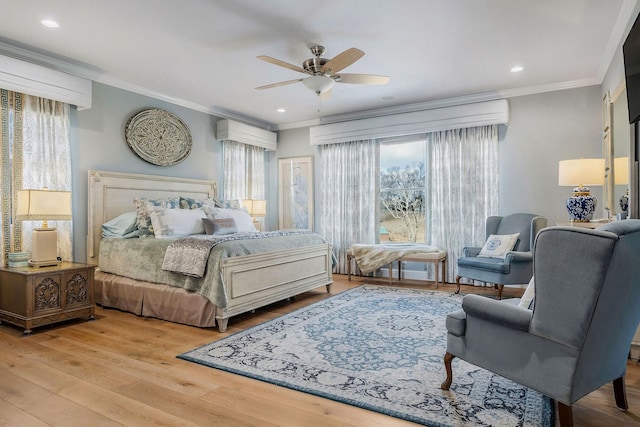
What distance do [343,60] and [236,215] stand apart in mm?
2306

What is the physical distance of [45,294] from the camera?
3293mm

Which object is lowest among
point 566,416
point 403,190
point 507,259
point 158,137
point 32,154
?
point 566,416

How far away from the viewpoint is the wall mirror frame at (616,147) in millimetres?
3172

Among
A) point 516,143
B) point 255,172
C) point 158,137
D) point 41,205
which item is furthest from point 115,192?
point 516,143

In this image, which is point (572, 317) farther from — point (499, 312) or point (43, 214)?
point (43, 214)

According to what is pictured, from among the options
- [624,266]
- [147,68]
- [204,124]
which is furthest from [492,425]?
[204,124]

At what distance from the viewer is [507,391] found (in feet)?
7.07

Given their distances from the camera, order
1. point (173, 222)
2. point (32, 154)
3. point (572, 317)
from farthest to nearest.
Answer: point (173, 222) → point (32, 154) → point (572, 317)

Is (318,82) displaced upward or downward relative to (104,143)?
upward

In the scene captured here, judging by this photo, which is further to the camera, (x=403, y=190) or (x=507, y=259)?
(x=403, y=190)

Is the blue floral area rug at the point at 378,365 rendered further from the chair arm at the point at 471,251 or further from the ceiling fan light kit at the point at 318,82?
the ceiling fan light kit at the point at 318,82

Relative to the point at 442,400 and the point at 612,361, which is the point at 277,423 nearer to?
the point at 442,400

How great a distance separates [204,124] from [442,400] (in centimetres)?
499

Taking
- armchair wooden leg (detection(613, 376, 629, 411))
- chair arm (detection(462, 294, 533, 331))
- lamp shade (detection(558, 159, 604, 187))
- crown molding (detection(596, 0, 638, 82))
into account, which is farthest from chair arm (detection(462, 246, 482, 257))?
chair arm (detection(462, 294, 533, 331))
